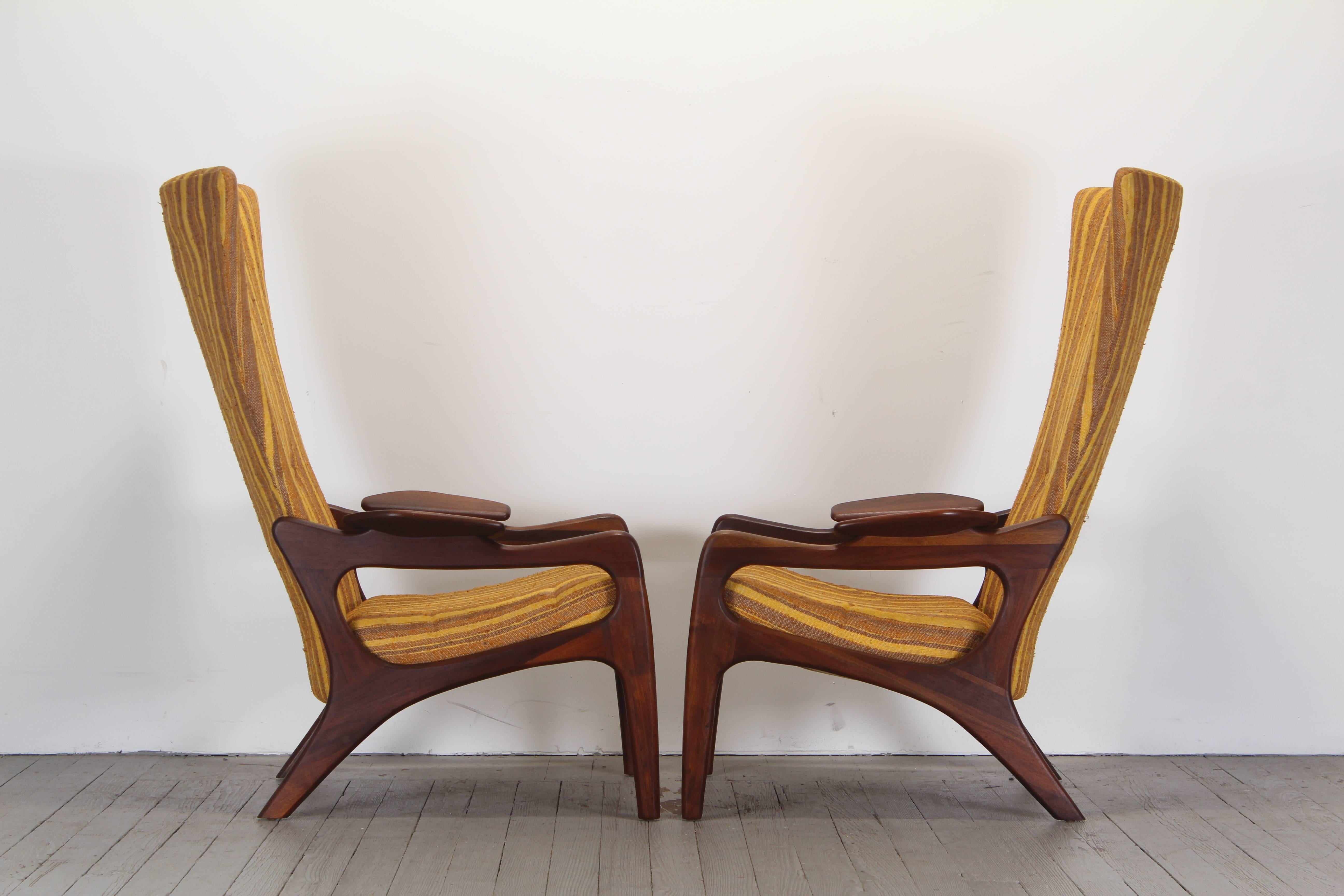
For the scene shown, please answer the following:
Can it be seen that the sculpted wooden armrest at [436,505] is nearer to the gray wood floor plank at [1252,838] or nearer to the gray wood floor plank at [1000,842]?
the gray wood floor plank at [1000,842]

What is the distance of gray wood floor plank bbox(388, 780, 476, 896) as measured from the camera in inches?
57.1

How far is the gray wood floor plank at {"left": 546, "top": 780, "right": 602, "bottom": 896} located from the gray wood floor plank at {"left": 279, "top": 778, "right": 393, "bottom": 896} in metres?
0.37

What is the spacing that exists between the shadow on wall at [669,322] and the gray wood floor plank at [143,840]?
62 centimetres

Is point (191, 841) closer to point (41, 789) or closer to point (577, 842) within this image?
point (41, 789)

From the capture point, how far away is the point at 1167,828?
169cm

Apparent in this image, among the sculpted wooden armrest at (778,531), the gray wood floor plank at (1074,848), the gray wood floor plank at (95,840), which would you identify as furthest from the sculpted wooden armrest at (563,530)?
the gray wood floor plank at (1074,848)

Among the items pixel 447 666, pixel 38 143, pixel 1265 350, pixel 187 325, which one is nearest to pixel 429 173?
pixel 187 325

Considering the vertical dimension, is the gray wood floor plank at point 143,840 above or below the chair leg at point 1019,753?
below

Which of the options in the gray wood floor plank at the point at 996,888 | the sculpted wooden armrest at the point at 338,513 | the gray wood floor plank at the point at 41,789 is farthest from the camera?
the sculpted wooden armrest at the point at 338,513

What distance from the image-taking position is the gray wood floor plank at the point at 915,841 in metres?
Answer: 1.46

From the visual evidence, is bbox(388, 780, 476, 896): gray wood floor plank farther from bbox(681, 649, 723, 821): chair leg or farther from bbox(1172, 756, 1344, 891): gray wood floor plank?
bbox(1172, 756, 1344, 891): gray wood floor plank

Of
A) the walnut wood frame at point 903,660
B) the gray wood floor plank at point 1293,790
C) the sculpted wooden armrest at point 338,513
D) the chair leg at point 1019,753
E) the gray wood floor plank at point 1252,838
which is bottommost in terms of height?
the gray wood floor plank at point 1293,790

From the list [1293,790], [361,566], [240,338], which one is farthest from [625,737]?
[1293,790]

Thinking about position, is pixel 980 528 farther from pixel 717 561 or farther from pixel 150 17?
pixel 150 17
